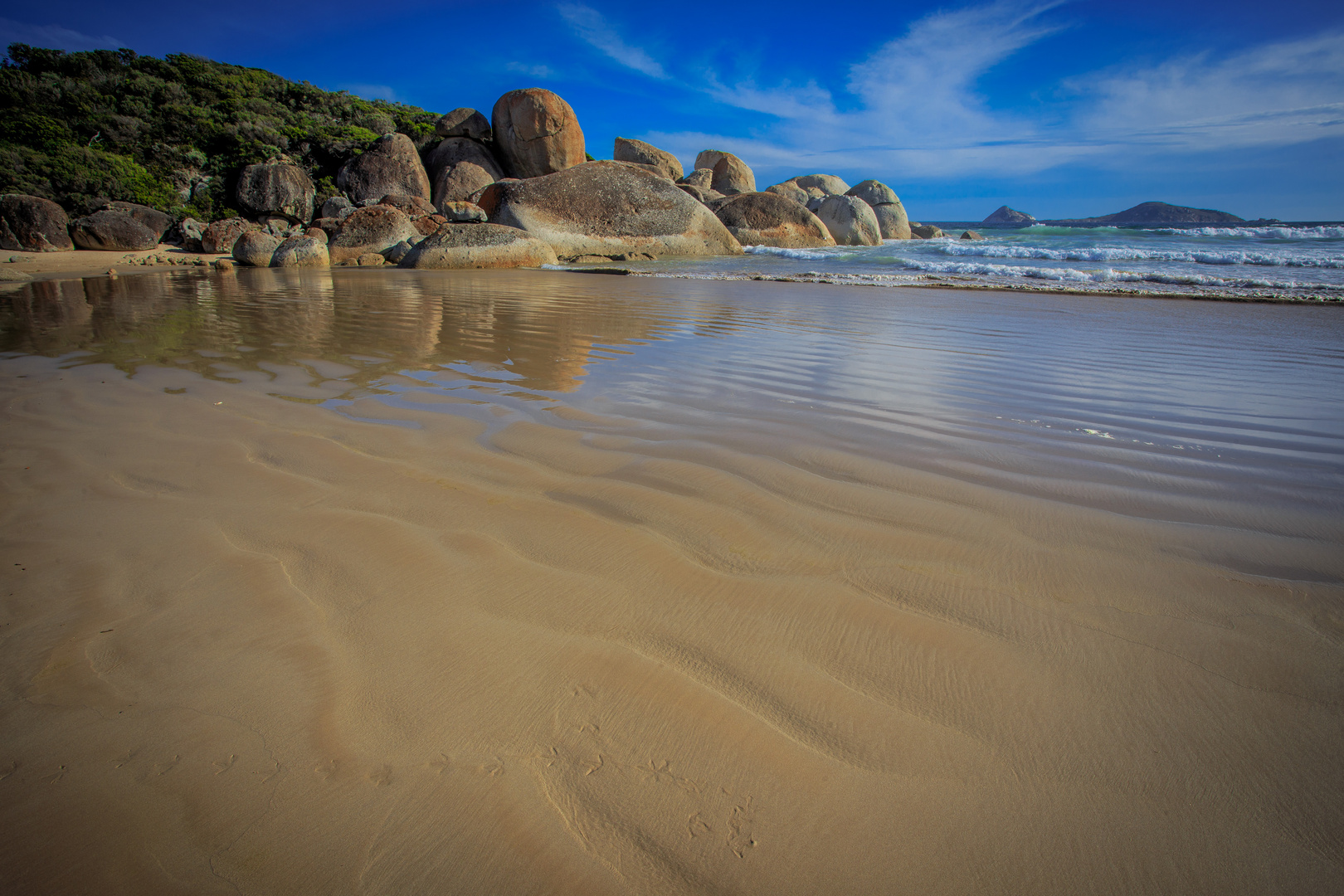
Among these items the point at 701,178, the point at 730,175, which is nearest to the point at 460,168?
the point at 701,178

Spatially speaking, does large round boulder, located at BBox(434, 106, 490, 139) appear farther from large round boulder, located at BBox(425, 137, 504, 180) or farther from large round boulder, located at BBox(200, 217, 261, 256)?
large round boulder, located at BBox(200, 217, 261, 256)

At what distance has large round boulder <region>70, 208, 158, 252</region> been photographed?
13.0 metres

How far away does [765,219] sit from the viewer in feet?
57.5

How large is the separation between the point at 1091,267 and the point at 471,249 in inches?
436

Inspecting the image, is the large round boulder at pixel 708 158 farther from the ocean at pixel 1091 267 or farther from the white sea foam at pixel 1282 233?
the white sea foam at pixel 1282 233

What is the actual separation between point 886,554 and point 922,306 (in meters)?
5.35

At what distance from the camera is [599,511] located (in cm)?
153

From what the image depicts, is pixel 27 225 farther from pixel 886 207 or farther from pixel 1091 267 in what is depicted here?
pixel 886 207

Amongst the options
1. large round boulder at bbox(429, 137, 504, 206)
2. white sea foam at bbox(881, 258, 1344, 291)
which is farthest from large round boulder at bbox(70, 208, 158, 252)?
white sea foam at bbox(881, 258, 1344, 291)

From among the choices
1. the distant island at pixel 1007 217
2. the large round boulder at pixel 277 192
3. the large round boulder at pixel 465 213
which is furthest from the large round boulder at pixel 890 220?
the distant island at pixel 1007 217

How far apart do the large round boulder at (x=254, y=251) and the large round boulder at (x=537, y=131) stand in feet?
26.1

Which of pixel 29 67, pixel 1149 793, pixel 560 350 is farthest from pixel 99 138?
pixel 1149 793

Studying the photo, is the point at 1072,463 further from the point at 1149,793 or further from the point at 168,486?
the point at 168,486

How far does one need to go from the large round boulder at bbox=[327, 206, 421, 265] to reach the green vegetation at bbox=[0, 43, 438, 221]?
6786 millimetres
